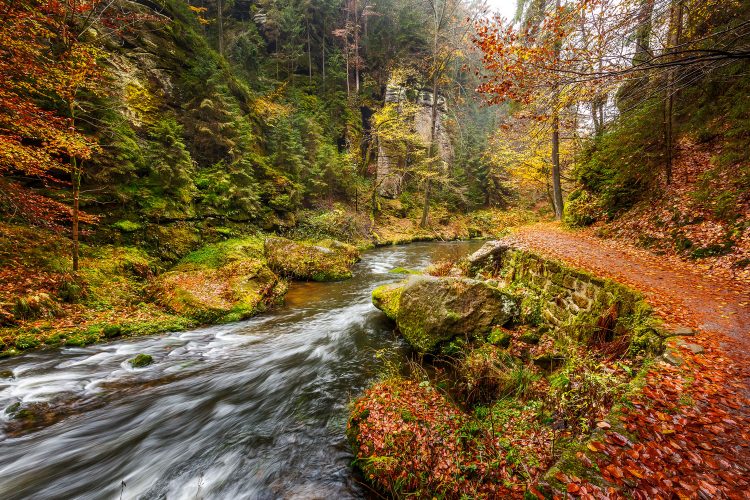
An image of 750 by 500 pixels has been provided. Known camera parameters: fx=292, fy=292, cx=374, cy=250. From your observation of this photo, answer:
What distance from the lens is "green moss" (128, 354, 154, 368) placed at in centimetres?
566

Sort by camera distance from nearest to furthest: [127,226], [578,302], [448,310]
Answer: [578,302]
[448,310]
[127,226]

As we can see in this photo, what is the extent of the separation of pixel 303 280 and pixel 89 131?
757cm

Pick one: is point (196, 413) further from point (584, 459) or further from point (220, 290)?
point (584, 459)

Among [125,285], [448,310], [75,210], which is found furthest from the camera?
[125,285]

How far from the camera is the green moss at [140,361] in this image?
5.66m

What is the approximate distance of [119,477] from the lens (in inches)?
140

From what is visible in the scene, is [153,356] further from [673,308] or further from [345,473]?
[673,308]

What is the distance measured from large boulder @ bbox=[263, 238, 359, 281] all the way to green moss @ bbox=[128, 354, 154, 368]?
5.59m

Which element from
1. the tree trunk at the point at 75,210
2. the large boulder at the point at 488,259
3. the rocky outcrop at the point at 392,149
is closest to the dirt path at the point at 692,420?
the large boulder at the point at 488,259

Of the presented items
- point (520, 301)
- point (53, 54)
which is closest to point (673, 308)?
point (520, 301)

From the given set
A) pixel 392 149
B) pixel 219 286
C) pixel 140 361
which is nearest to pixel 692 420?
pixel 140 361

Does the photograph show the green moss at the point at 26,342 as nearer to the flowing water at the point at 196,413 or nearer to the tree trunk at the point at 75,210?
the flowing water at the point at 196,413

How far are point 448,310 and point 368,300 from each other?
3.91 meters

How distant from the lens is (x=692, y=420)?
2.57 m
